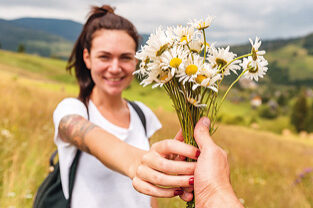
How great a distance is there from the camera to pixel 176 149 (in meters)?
1.27

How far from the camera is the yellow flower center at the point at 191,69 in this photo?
109cm

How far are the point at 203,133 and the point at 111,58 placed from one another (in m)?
1.62

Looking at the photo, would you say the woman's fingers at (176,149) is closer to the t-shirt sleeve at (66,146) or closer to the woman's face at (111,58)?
the t-shirt sleeve at (66,146)

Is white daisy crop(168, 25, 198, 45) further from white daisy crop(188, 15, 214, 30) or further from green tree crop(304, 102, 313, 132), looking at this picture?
green tree crop(304, 102, 313, 132)

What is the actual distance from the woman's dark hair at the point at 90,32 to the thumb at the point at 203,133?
5.01 feet

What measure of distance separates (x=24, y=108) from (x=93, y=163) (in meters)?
4.99

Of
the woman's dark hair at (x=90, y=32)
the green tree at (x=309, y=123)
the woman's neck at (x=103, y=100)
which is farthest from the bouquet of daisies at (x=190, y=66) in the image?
the green tree at (x=309, y=123)

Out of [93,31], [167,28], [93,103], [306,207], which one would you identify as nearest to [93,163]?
[93,103]

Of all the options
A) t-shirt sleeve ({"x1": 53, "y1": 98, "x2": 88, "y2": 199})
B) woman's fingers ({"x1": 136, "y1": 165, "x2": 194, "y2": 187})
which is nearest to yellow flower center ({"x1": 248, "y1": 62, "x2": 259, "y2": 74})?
woman's fingers ({"x1": 136, "y1": 165, "x2": 194, "y2": 187})

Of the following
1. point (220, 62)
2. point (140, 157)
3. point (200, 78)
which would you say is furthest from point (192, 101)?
point (140, 157)

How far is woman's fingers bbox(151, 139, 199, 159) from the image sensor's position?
48.7 inches

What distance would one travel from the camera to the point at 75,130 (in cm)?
205

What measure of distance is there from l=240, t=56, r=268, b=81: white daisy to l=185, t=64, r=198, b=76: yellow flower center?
29cm

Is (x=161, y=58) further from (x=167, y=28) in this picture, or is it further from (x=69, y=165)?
(x=69, y=165)
